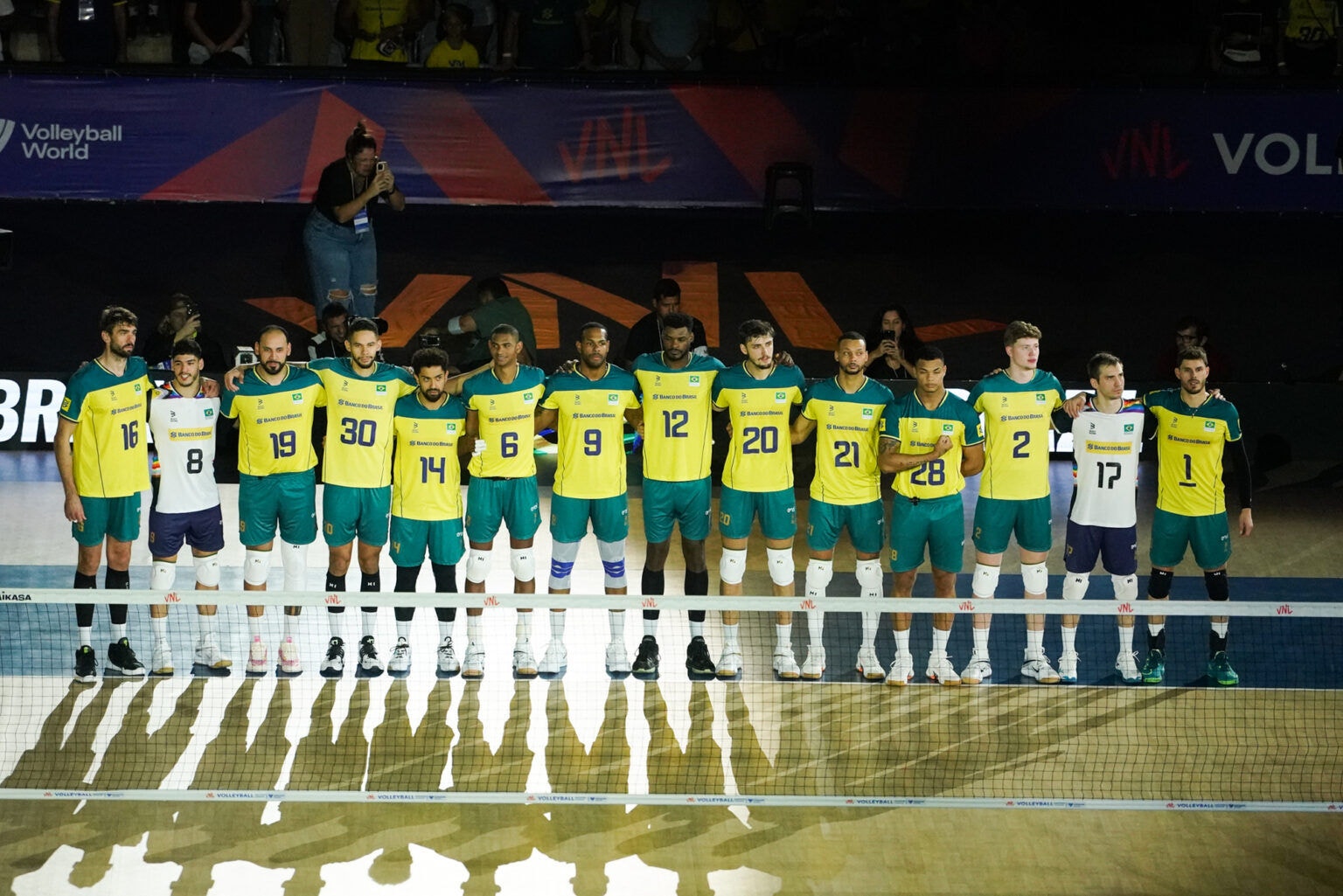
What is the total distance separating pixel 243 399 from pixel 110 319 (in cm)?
115

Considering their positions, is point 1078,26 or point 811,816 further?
point 1078,26

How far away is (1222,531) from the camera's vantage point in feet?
40.6

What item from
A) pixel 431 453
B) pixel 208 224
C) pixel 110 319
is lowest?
pixel 431 453

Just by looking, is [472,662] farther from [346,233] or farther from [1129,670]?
[346,233]

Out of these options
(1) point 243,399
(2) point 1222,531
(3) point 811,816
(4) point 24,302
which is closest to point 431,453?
(1) point 243,399

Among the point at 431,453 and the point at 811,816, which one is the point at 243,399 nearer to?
the point at 431,453

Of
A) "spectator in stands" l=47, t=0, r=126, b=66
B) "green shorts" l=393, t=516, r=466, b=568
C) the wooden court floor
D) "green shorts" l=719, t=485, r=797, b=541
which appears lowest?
the wooden court floor

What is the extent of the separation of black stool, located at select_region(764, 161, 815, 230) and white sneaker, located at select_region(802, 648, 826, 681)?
919 centimetres

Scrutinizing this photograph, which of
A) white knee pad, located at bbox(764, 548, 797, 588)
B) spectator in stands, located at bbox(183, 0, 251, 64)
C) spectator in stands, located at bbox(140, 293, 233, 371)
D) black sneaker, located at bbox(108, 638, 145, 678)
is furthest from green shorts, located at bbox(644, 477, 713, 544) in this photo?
spectator in stands, located at bbox(183, 0, 251, 64)

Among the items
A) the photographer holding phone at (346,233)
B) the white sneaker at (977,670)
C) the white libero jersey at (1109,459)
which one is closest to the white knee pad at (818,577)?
the white sneaker at (977,670)

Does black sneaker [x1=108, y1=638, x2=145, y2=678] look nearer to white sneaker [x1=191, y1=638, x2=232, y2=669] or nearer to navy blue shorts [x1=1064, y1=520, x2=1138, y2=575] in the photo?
white sneaker [x1=191, y1=638, x2=232, y2=669]

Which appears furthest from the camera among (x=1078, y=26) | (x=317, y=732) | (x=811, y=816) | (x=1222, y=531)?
(x=1078, y=26)

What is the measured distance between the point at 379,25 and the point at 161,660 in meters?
10.8

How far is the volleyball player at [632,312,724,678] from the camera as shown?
12250 mm
